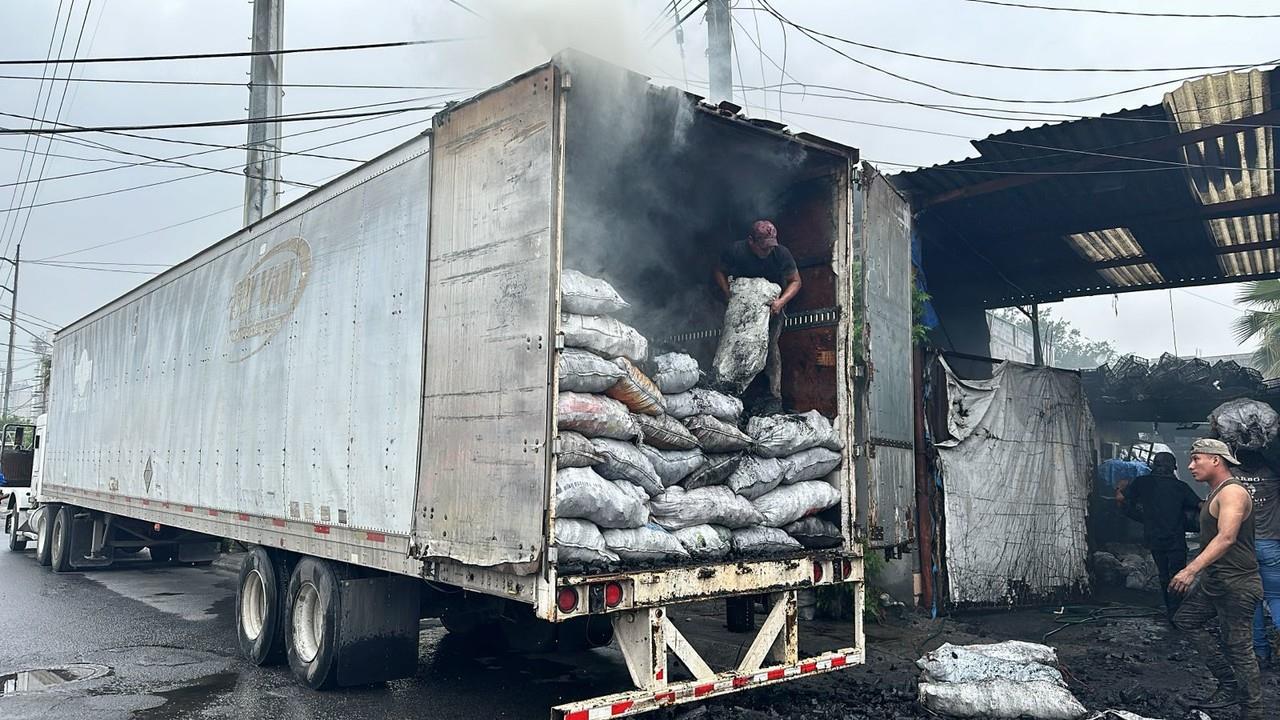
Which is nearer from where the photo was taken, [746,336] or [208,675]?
[746,336]

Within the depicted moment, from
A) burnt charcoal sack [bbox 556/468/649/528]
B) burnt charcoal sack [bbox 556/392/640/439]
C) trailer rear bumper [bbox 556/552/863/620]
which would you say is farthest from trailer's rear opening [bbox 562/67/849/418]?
burnt charcoal sack [bbox 556/468/649/528]

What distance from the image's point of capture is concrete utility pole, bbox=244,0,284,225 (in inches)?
469

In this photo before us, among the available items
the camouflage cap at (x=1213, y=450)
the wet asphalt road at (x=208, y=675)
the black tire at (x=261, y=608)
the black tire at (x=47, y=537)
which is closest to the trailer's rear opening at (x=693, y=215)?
the camouflage cap at (x=1213, y=450)

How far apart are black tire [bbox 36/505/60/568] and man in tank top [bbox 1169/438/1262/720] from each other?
571 inches

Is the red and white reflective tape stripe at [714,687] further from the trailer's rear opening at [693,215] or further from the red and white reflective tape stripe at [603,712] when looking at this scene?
the trailer's rear opening at [693,215]

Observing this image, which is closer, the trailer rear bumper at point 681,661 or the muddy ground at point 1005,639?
the trailer rear bumper at point 681,661

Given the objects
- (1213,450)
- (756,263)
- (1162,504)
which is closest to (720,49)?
(756,263)

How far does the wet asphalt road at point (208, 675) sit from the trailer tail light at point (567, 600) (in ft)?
5.84

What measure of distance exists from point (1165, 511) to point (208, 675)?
8.60 metres

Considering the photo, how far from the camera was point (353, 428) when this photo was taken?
5398mm

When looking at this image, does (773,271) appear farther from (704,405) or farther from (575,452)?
(575,452)

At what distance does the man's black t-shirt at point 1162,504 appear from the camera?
28.4ft

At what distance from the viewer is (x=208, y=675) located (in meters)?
6.50

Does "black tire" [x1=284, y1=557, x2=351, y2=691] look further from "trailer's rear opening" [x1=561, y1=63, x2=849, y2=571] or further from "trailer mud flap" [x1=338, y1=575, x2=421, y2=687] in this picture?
"trailer's rear opening" [x1=561, y1=63, x2=849, y2=571]
